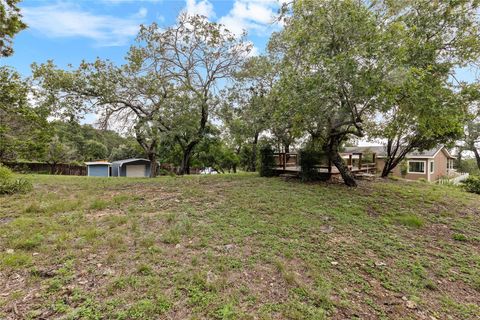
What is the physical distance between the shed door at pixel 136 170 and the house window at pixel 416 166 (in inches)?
962

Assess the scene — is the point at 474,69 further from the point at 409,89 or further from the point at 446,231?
the point at 446,231

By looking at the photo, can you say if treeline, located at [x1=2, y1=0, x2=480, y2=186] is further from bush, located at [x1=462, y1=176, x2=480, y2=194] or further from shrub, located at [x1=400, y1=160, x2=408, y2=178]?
shrub, located at [x1=400, y1=160, x2=408, y2=178]

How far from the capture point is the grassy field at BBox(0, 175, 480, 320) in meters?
2.16

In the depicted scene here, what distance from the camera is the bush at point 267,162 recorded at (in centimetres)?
1020

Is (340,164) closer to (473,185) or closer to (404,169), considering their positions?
(473,185)

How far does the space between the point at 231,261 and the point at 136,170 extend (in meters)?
20.9

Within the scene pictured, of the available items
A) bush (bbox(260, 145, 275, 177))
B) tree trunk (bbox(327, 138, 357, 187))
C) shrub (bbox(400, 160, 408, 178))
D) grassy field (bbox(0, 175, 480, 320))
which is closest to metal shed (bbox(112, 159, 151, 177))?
bush (bbox(260, 145, 275, 177))

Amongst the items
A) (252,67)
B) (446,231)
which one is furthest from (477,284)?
(252,67)

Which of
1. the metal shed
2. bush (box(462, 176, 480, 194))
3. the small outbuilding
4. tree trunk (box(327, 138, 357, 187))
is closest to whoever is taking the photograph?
tree trunk (box(327, 138, 357, 187))

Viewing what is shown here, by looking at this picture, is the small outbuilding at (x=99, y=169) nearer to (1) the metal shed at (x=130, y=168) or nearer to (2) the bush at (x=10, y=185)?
(1) the metal shed at (x=130, y=168)

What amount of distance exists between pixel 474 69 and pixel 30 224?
11003mm

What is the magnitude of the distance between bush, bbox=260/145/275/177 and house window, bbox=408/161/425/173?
16730mm

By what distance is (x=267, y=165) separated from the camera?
1019 cm

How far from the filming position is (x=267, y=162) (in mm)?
10180
